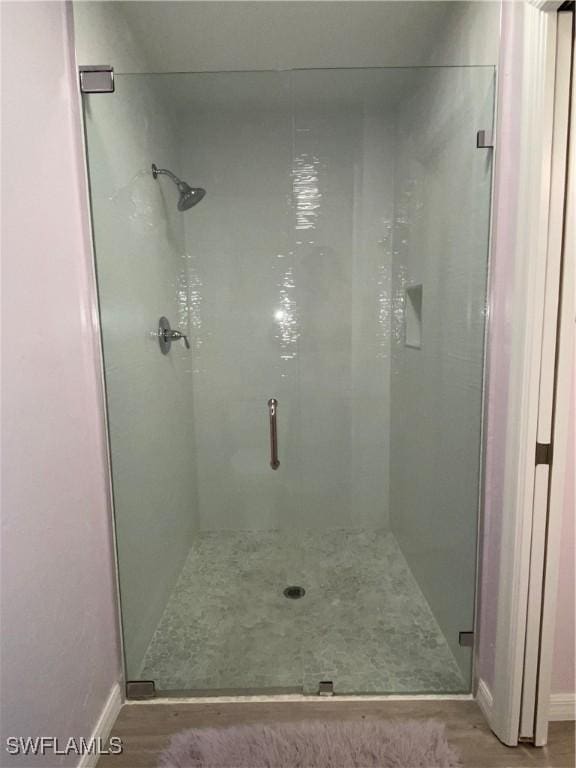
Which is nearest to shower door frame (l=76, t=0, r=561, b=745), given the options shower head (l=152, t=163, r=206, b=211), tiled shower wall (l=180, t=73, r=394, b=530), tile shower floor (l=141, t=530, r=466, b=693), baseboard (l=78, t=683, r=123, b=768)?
tile shower floor (l=141, t=530, r=466, b=693)

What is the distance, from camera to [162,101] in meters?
1.79

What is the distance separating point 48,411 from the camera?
3.52 feet

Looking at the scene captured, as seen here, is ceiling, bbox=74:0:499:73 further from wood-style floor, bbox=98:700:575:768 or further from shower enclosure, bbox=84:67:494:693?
wood-style floor, bbox=98:700:575:768

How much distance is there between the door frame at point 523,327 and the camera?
1075 millimetres

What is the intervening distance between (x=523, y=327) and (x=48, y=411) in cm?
129

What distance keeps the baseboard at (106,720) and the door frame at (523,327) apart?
1.23m

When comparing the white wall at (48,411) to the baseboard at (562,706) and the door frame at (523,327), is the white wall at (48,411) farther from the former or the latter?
the baseboard at (562,706)

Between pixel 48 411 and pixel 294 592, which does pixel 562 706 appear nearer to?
pixel 294 592

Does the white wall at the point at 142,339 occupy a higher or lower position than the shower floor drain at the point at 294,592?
higher

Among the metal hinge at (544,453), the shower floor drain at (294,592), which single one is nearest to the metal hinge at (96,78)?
the metal hinge at (544,453)

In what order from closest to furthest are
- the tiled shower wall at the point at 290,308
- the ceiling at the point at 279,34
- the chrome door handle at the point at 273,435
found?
the ceiling at the point at 279,34
the chrome door handle at the point at 273,435
the tiled shower wall at the point at 290,308

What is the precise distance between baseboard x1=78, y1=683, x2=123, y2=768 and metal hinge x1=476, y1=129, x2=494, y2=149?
7.06 ft

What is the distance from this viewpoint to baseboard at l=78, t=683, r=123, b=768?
1213 millimetres

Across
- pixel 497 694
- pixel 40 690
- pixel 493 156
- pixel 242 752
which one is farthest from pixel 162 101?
pixel 497 694
